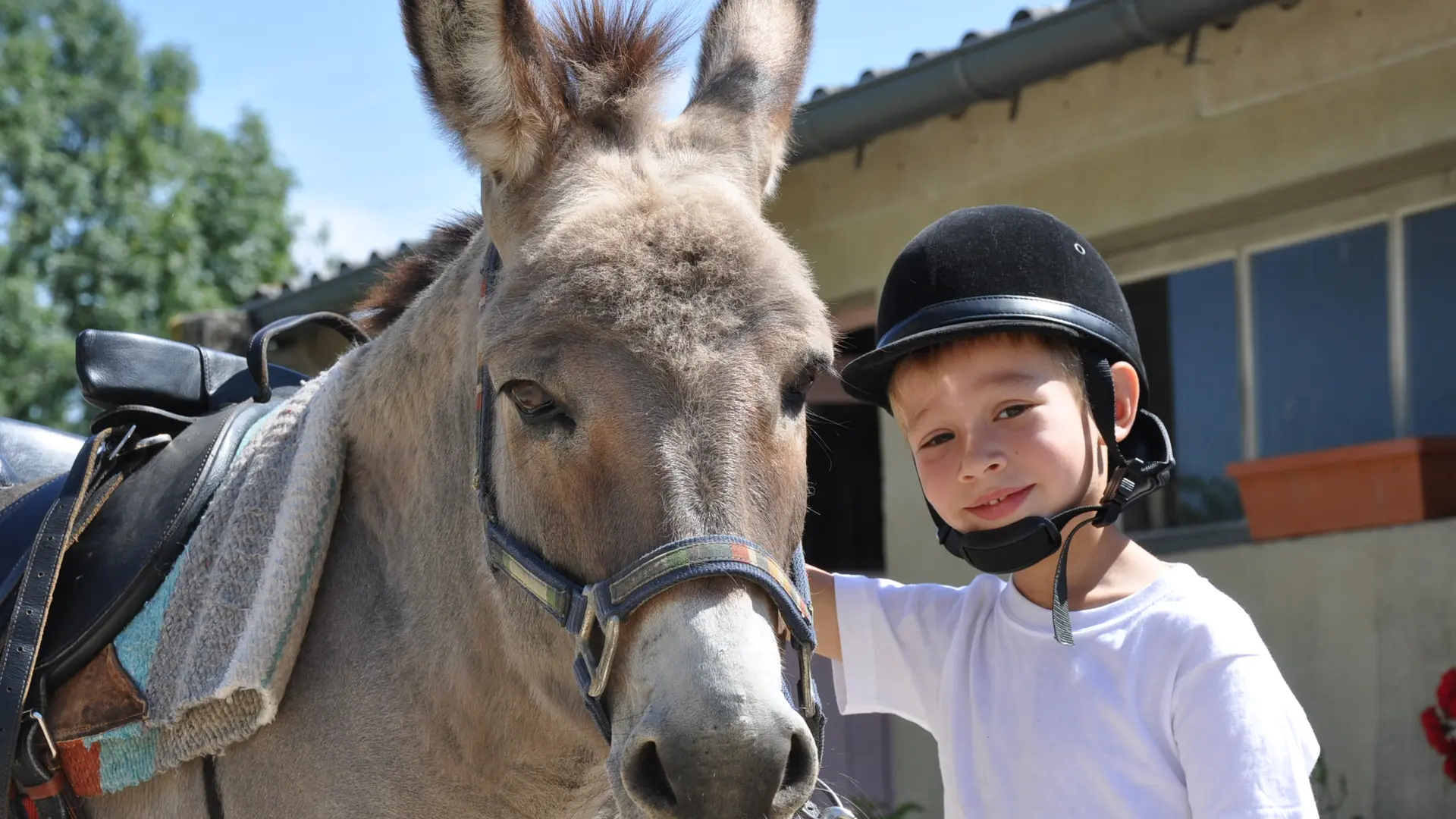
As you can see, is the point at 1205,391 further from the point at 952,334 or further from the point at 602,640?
the point at 602,640

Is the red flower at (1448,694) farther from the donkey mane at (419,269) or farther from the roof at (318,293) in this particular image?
the roof at (318,293)

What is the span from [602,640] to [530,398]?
0.39 m

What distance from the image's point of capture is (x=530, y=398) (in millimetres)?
2119

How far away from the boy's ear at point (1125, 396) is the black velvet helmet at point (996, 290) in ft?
0.06

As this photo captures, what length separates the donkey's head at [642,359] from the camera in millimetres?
1838

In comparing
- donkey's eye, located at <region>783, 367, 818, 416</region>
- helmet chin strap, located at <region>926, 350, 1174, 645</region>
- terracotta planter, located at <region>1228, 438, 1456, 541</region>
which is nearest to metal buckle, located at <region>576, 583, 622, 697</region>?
donkey's eye, located at <region>783, 367, 818, 416</region>

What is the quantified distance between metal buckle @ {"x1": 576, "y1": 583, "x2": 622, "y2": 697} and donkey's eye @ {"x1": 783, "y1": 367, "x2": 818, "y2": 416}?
42cm

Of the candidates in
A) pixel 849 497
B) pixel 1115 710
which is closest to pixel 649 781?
pixel 1115 710

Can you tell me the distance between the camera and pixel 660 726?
1.80 metres

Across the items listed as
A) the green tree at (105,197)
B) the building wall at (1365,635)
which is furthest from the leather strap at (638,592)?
the green tree at (105,197)

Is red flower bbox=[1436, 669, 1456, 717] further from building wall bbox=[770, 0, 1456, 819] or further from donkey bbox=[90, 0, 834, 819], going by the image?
donkey bbox=[90, 0, 834, 819]

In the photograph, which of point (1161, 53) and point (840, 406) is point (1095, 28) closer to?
point (1161, 53)

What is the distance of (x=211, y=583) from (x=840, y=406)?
6.87 meters

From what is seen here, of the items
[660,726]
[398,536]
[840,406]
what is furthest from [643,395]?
[840,406]
